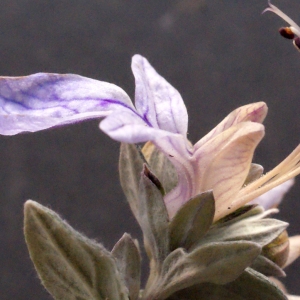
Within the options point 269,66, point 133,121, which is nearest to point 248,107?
point 133,121

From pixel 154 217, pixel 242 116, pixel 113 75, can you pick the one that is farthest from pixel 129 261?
pixel 113 75

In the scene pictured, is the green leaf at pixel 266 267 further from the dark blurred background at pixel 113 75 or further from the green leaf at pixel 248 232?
the dark blurred background at pixel 113 75

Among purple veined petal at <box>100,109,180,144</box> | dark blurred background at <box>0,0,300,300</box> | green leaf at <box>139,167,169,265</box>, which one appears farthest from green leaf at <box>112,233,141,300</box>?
dark blurred background at <box>0,0,300,300</box>

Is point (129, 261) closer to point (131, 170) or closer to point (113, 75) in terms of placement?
point (131, 170)

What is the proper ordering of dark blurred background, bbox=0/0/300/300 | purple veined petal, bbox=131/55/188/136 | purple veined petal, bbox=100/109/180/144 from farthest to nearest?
dark blurred background, bbox=0/0/300/300 → purple veined petal, bbox=131/55/188/136 → purple veined petal, bbox=100/109/180/144

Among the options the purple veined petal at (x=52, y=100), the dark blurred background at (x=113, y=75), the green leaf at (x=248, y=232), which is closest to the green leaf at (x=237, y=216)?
the green leaf at (x=248, y=232)

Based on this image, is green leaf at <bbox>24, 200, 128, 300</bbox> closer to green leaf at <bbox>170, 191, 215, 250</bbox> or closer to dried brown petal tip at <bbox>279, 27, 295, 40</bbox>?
green leaf at <bbox>170, 191, 215, 250</bbox>

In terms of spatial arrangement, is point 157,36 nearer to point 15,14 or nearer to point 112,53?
point 112,53
